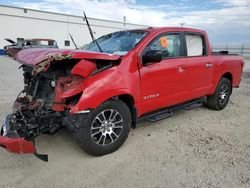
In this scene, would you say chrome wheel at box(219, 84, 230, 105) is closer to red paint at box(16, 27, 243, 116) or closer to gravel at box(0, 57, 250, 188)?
red paint at box(16, 27, 243, 116)

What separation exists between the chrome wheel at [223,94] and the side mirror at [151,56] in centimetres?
273

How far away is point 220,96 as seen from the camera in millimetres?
5898

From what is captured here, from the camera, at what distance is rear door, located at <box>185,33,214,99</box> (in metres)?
4.85

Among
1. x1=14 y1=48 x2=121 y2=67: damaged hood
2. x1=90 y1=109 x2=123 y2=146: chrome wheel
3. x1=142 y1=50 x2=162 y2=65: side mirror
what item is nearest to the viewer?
x1=14 y1=48 x2=121 y2=67: damaged hood

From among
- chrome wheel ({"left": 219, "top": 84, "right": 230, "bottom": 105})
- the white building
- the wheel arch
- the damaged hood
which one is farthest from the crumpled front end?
the white building

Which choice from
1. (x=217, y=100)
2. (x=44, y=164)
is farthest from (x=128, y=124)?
(x=217, y=100)

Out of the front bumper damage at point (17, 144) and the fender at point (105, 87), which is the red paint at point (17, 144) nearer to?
the front bumper damage at point (17, 144)

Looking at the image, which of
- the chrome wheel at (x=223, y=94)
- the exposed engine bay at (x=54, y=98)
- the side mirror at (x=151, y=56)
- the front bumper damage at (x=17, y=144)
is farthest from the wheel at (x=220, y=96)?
the front bumper damage at (x=17, y=144)

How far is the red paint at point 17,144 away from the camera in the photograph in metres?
2.96

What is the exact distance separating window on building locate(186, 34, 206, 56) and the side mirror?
1238mm

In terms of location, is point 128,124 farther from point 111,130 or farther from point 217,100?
point 217,100

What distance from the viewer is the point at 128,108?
383 cm

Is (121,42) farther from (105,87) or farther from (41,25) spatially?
(41,25)

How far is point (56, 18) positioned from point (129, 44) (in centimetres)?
2842
